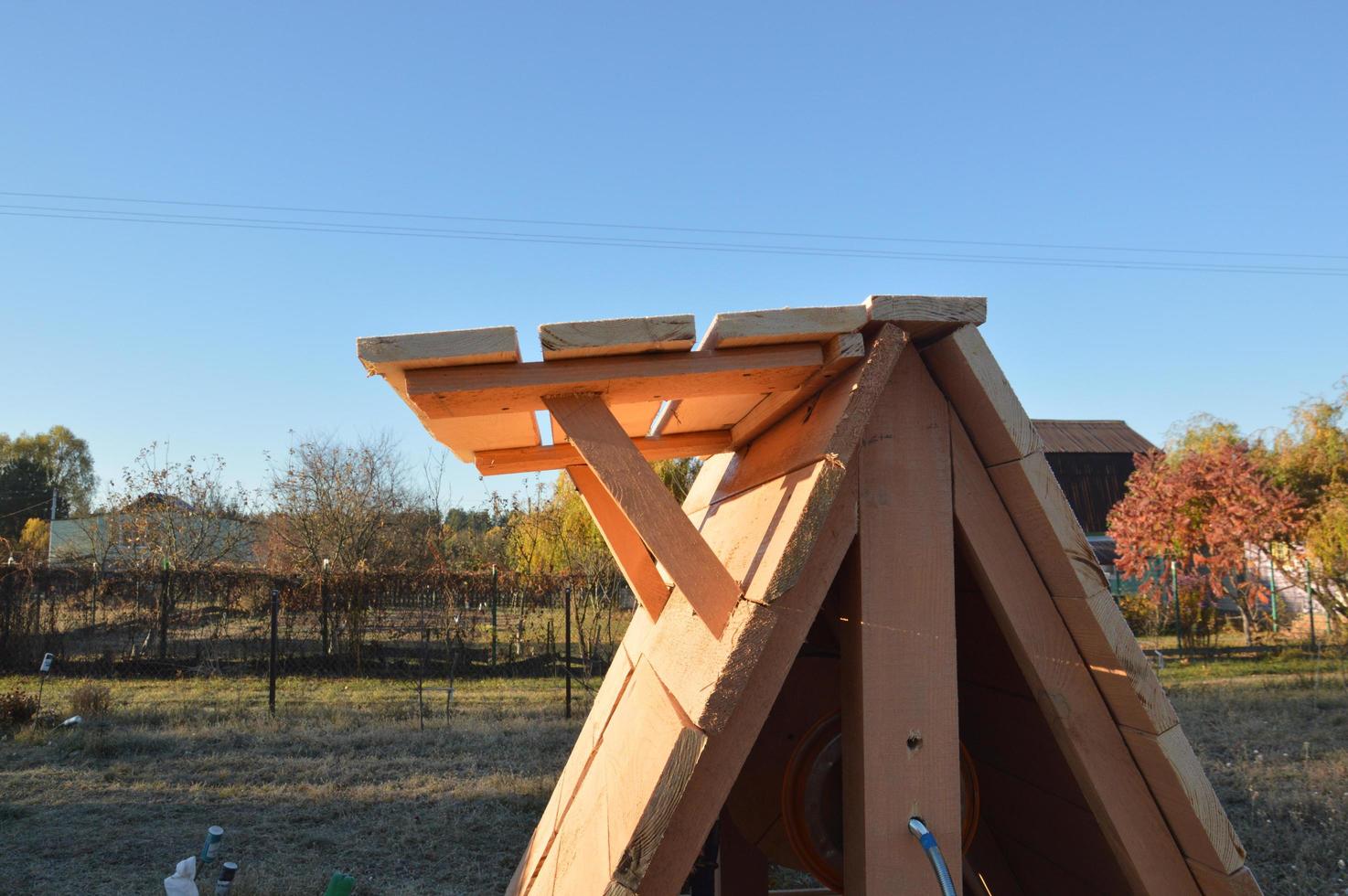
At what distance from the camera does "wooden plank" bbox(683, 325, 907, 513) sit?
1716 millimetres

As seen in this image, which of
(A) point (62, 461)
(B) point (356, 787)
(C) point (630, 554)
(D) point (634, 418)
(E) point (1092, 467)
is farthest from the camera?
(A) point (62, 461)

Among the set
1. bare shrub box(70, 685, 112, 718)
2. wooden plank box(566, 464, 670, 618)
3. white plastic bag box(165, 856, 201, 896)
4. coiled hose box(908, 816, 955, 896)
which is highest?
wooden plank box(566, 464, 670, 618)

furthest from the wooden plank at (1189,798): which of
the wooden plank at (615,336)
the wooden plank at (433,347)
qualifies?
the wooden plank at (433,347)

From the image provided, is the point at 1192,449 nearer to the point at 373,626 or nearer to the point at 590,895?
the point at 373,626

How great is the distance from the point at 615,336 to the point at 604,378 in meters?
0.09

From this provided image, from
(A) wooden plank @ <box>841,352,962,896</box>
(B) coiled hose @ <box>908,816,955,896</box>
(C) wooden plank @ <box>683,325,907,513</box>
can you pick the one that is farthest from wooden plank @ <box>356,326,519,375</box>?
(B) coiled hose @ <box>908,816,955,896</box>

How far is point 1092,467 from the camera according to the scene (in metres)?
29.9

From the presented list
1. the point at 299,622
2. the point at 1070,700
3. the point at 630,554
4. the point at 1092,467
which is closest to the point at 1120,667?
the point at 1070,700

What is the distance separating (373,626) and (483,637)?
174 centimetres

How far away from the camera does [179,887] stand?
383 centimetres

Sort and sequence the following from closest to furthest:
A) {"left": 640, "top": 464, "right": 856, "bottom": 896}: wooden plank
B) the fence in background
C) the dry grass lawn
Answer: {"left": 640, "top": 464, "right": 856, "bottom": 896}: wooden plank < the dry grass lawn < the fence in background

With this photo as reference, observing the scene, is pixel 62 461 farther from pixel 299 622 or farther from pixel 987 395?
pixel 987 395

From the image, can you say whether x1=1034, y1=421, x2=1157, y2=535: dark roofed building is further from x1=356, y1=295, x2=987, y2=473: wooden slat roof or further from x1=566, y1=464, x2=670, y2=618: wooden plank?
x1=356, y1=295, x2=987, y2=473: wooden slat roof

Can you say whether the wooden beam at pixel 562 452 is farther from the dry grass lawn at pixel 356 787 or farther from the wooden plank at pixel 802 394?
the dry grass lawn at pixel 356 787
